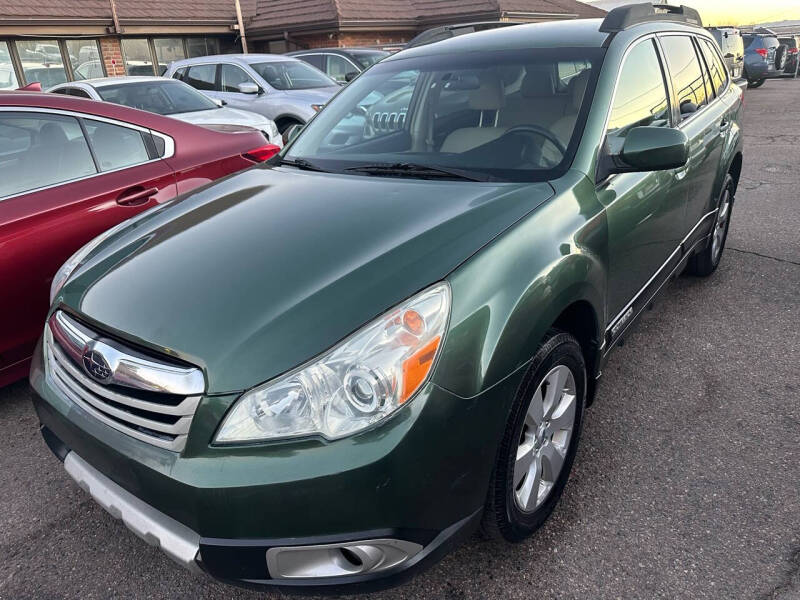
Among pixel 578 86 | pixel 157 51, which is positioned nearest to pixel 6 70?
pixel 157 51

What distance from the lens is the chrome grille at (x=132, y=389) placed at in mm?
1614

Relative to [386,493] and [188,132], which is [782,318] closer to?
[386,493]

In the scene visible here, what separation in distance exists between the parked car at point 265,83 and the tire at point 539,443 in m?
7.37

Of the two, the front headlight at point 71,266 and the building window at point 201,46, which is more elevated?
the front headlight at point 71,266

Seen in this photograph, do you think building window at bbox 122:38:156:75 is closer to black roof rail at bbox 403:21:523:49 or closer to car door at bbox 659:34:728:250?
black roof rail at bbox 403:21:523:49

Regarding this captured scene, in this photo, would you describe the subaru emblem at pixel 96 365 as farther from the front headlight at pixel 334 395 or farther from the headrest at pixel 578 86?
the headrest at pixel 578 86

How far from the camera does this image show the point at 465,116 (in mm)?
2805

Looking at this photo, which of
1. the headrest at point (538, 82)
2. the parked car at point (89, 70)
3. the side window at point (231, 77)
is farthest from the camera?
the parked car at point (89, 70)

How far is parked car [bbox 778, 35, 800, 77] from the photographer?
21531 millimetres

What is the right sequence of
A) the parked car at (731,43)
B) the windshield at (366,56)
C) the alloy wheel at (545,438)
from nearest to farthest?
the alloy wheel at (545,438) < the windshield at (366,56) < the parked car at (731,43)

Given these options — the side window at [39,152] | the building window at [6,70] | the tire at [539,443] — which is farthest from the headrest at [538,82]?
the building window at [6,70]

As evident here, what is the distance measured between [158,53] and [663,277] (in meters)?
17.6

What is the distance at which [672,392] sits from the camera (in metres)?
3.04

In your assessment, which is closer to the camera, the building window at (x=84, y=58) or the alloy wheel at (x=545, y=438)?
the alloy wheel at (x=545, y=438)
